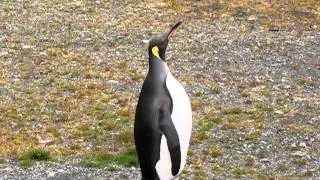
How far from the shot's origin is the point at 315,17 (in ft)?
48.3

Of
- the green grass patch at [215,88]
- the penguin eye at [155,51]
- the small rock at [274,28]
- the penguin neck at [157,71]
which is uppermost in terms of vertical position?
the penguin eye at [155,51]

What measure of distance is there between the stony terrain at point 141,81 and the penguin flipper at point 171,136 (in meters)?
2.09

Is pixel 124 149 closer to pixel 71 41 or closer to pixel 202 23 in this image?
pixel 71 41

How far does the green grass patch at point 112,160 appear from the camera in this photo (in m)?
8.14

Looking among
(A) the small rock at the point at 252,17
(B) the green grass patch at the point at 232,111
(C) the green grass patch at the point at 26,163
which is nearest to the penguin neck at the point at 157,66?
(C) the green grass patch at the point at 26,163

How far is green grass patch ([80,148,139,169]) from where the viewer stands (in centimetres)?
814

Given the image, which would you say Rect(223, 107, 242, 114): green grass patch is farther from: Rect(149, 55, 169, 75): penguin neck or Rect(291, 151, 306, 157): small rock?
Rect(149, 55, 169, 75): penguin neck

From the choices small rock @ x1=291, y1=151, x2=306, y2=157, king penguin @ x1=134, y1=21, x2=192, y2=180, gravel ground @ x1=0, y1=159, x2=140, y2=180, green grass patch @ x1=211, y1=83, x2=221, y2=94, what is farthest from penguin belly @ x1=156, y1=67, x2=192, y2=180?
green grass patch @ x1=211, y1=83, x2=221, y2=94

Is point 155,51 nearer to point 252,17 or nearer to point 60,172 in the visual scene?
point 60,172

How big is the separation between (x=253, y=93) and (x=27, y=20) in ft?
19.2

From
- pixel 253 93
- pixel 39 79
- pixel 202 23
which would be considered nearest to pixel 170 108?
pixel 253 93

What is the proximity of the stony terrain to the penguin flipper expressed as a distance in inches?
82.3

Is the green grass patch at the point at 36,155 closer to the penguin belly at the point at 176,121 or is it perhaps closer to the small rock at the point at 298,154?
the penguin belly at the point at 176,121

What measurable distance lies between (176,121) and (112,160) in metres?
2.71
